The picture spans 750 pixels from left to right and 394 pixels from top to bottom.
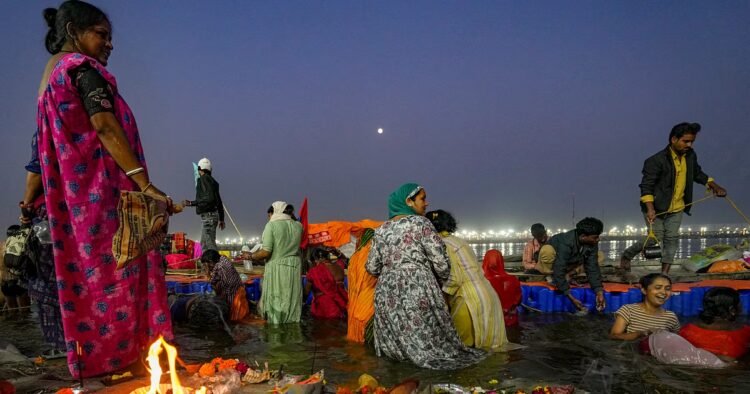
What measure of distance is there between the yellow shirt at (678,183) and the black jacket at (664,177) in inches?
1.6

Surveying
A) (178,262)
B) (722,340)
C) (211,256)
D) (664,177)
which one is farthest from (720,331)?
(178,262)

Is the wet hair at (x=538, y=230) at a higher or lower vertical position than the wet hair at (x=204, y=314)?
higher

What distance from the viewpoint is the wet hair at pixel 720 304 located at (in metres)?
4.04

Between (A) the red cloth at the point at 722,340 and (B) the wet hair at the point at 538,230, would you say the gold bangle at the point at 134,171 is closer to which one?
(A) the red cloth at the point at 722,340

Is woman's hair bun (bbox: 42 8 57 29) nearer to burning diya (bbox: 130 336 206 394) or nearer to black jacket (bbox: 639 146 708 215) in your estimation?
burning diya (bbox: 130 336 206 394)

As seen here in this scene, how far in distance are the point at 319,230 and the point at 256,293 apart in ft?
7.61

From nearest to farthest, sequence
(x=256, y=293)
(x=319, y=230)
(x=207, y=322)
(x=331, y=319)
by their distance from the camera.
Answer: (x=207, y=322) → (x=331, y=319) → (x=256, y=293) → (x=319, y=230)

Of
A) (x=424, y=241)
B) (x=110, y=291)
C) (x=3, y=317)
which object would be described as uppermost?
(x=424, y=241)

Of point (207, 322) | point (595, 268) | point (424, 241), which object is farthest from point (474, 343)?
point (207, 322)

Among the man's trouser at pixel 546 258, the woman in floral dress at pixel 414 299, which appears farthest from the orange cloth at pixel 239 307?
the man's trouser at pixel 546 258

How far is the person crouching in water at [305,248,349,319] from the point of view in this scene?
6.74 meters

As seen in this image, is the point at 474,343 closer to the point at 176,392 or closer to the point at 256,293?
the point at 176,392

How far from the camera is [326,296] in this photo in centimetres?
679

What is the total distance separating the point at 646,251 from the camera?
6.67 metres
